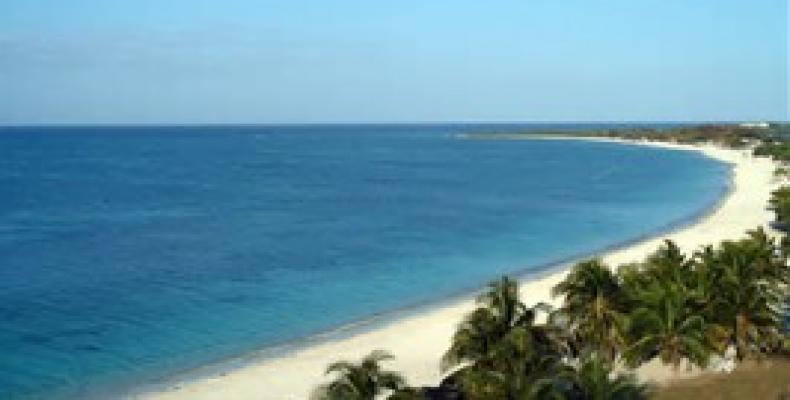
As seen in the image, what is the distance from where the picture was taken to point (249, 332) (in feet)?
168

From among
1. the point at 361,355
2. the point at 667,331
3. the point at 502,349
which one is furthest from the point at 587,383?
the point at 361,355

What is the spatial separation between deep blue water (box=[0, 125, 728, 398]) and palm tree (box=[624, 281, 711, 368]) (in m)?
20.2

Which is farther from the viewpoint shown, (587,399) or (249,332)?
(249,332)

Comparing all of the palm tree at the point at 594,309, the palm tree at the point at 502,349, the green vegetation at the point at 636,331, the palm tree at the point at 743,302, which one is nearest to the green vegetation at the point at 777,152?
the palm tree at the point at 743,302

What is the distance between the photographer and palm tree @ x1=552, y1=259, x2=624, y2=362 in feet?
121

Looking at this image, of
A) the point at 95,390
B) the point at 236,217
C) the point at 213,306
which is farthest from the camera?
the point at 236,217

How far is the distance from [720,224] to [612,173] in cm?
9418

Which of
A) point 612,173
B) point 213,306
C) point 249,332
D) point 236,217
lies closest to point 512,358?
point 249,332

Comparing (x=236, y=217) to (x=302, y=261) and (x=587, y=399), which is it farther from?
(x=587, y=399)

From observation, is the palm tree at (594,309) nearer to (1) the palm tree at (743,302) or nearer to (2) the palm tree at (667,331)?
(2) the palm tree at (667,331)

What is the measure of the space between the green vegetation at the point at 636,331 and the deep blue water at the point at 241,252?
55.9ft

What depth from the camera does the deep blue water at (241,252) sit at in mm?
48531

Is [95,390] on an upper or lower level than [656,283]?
lower

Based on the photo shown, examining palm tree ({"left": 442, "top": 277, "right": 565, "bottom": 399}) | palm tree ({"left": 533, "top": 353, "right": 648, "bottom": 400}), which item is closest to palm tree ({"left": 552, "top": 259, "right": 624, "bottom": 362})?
palm tree ({"left": 442, "top": 277, "right": 565, "bottom": 399})
